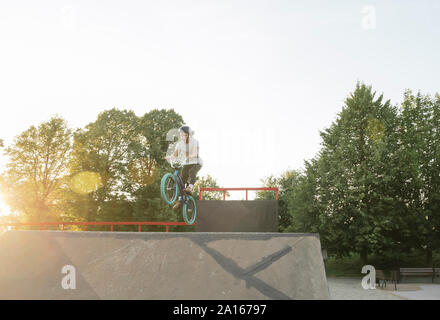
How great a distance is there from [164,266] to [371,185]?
25.4m

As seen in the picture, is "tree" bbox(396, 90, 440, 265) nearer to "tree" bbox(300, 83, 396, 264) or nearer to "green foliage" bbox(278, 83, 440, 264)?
"green foliage" bbox(278, 83, 440, 264)

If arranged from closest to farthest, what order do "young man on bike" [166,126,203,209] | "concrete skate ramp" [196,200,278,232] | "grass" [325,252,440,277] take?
"young man on bike" [166,126,203,209]
"concrete skate ramp" [196,200,278,232]
"grass" [325,252,440,277]

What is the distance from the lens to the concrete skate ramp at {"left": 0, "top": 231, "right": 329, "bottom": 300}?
163 inches

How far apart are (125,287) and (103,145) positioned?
104ft

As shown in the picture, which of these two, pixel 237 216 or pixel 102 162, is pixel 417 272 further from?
pixel 102 162

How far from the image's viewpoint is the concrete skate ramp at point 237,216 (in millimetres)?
9656

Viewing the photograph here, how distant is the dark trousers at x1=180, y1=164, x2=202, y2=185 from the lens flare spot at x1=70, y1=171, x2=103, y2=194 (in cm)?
2598

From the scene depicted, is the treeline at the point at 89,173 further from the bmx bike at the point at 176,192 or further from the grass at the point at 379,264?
the bmx bike at the point at 176,192

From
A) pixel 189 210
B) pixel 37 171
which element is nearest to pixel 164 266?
pixel 189 210

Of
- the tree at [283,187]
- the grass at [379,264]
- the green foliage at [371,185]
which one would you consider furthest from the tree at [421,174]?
the tree at [283,187]

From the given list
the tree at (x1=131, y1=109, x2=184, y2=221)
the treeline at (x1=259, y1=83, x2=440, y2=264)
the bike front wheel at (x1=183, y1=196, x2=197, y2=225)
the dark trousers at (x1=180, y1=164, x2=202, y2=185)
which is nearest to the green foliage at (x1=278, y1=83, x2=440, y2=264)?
the treeline at (x1=259, y1=83, x2=440, y2=264)

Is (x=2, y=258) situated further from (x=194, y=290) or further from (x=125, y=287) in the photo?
(x=194, y=290)

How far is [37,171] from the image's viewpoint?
1330 inches
